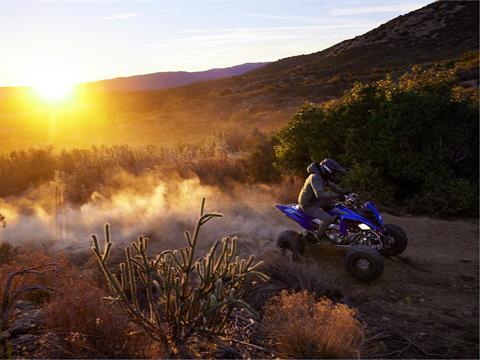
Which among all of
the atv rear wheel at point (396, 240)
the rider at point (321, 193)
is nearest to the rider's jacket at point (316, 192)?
the rider at point (321, 193)

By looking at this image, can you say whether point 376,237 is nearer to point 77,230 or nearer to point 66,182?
point 77,230

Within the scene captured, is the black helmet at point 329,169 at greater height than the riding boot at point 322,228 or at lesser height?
greater

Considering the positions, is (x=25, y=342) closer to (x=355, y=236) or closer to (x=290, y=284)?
(x=290, y=284)

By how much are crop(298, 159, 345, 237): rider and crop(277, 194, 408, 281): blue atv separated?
102 millimetres

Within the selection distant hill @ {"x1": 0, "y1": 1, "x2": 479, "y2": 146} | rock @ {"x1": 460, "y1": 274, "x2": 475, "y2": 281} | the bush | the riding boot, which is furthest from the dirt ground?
distant hill @ {"x1": 0, "y1": 1, "x2": 479, "y2": 146}

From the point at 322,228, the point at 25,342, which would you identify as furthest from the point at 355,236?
the point at 25,342

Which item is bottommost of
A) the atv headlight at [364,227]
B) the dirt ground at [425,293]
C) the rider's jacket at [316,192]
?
the dirt ground at [425,293]

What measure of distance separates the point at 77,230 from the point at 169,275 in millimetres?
6663

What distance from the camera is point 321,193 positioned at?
7.64 meters

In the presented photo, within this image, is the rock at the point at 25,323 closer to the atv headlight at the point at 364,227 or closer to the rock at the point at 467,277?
the atv headlight at the point at 364,227

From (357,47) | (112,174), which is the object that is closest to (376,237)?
(112,174)

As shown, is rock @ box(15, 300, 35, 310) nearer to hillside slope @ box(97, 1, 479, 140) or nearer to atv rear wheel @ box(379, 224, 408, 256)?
atv rear wheel @ box(379, 224, 408, 256)

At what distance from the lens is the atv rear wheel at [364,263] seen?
6988 millimetres

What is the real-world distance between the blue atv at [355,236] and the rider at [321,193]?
0.10m
